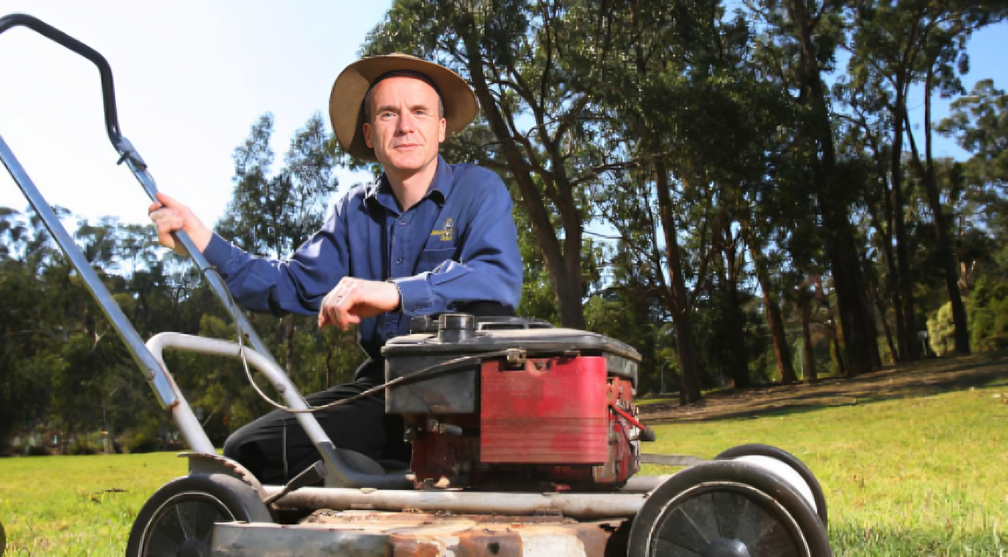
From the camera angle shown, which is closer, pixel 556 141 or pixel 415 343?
pixel 415 343

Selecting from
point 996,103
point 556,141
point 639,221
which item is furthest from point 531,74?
point 996,103

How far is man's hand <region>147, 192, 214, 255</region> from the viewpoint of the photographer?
3.04 m

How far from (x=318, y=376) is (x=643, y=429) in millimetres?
28224

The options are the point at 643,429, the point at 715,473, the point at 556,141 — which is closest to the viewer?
the point at 715,473

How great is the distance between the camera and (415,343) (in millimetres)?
2396

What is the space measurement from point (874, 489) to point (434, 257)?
4.00m

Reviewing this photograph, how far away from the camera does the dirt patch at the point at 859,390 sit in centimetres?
1856

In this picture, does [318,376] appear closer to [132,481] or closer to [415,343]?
[132,481]

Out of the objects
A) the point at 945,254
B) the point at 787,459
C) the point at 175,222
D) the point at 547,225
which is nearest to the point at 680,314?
the point at 547,225

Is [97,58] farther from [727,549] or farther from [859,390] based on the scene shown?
[859,390]

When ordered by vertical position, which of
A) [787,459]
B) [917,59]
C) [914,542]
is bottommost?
[914,542]

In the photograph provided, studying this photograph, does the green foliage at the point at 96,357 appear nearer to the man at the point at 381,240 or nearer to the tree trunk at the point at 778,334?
the tree trunk at the point at 778,334

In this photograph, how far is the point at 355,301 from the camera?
2523mm

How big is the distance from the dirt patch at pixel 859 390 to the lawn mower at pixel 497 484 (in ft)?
54.4
